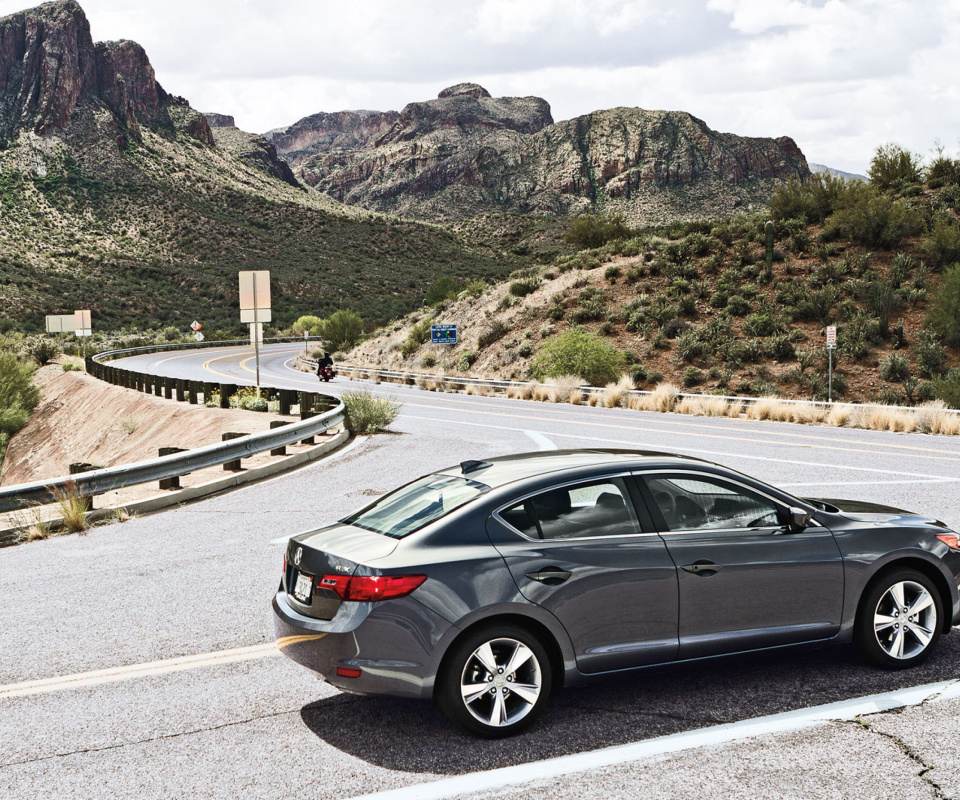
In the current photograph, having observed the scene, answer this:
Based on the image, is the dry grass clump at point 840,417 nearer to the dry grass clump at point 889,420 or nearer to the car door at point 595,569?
the dry grass clump at point 889,420

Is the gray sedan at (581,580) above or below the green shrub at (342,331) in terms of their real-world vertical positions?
below

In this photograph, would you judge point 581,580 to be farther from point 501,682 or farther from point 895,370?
point 895,370

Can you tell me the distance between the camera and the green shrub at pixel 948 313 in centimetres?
3241

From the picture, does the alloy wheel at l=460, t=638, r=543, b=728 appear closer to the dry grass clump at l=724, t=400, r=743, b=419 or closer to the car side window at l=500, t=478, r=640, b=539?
the car side window at l=500, t=478, r=640, b=539

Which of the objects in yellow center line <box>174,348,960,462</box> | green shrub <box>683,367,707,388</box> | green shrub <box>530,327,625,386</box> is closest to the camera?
yellow center line <box>174,348,960,462</box>

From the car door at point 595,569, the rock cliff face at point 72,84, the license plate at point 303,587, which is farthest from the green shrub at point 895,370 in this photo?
the rock cliff face at point 72,84

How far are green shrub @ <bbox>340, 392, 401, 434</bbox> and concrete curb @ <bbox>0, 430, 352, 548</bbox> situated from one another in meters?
3.10

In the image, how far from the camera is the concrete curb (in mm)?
10219

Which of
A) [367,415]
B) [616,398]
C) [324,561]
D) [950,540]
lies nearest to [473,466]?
[324,561]

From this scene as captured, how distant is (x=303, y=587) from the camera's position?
4816 millimetres

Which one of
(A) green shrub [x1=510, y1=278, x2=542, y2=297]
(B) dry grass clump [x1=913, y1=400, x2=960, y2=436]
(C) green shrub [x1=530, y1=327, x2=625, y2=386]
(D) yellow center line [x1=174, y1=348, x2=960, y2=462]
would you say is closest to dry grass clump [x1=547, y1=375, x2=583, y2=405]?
(C) green shrub [x1=530, y1=327, x2=625, y2=386]

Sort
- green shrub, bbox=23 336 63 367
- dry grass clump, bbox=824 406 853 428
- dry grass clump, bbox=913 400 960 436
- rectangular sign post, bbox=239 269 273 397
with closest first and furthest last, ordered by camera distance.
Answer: dry grass clump, bbox=913 400 960 436, dry grass clump, bbox=824 406 853 428, rectangular sign post, bbox=239 269 273 397, green shrub, bbox=23 336 63 367

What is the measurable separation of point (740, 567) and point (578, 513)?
3.18 feet

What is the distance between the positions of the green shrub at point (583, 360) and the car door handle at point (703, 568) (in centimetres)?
2901
